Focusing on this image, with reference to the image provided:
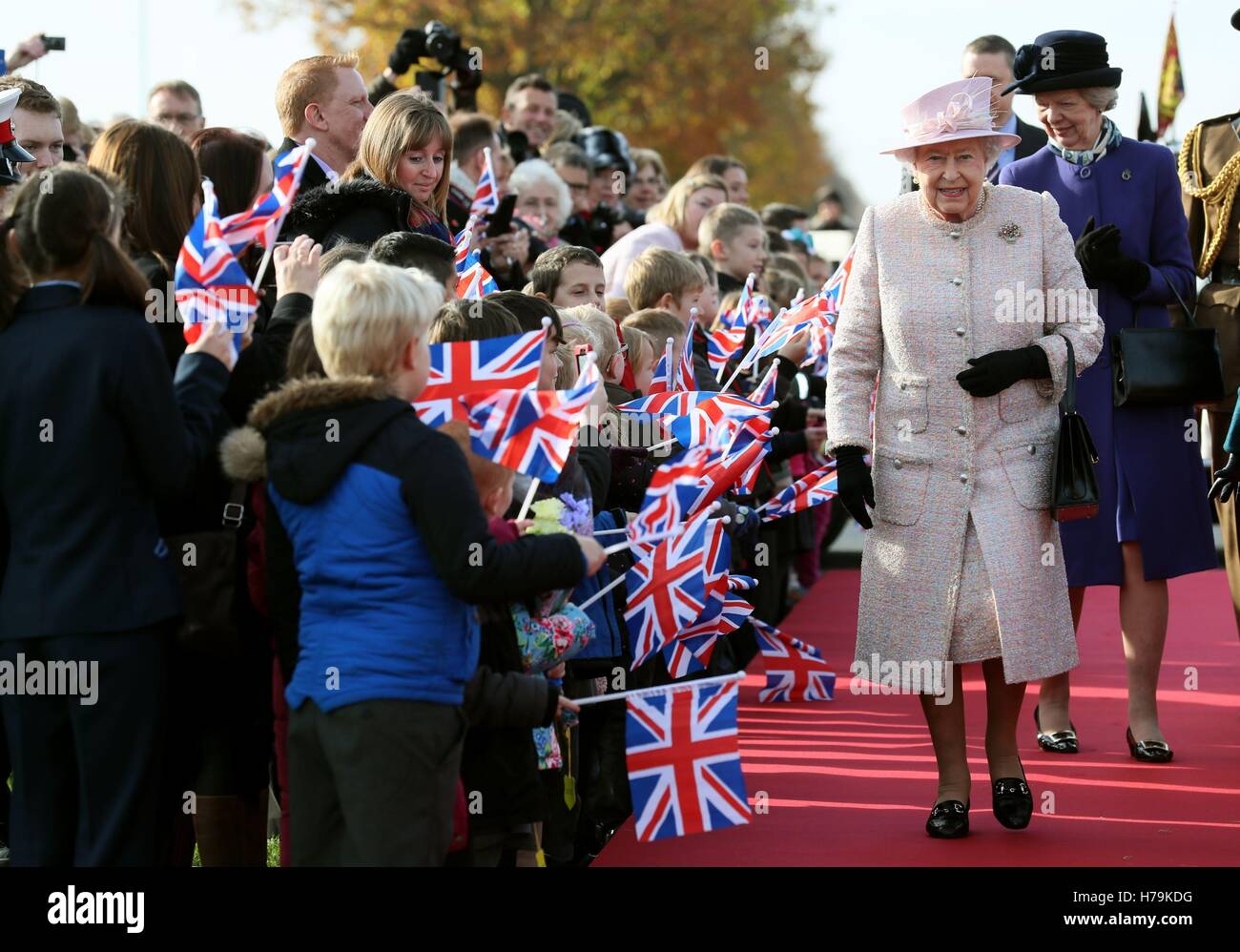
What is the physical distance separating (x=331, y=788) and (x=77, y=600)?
2.37 ft

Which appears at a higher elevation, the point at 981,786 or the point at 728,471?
the point at 728,471

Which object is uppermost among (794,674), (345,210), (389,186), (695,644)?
(389,186)

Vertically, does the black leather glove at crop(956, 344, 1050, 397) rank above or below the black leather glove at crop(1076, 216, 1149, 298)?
below

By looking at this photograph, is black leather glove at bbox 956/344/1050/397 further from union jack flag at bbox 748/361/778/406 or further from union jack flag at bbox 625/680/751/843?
union jack flag at bbox 625/680/751/843

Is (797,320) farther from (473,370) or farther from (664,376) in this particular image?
(473,370)

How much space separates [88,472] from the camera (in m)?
4.52

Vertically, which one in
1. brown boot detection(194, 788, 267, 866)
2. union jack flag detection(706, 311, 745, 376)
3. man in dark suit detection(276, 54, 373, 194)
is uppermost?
man in dark suit detection(276, 54, 373, 194)

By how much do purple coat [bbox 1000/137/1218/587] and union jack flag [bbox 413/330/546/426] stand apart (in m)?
3.15

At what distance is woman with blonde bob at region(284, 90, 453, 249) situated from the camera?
614 cm

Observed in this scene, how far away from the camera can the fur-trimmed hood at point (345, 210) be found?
20.1 ft

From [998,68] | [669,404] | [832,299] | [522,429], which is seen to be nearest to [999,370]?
[669,404]

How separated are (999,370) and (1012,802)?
1.34m

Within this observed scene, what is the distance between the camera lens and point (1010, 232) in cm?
615

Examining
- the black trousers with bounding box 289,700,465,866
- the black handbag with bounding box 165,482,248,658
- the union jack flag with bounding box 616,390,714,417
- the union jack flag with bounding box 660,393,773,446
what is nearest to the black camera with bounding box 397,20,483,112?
the union jack flag with bounding box 616,390,714,417
